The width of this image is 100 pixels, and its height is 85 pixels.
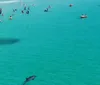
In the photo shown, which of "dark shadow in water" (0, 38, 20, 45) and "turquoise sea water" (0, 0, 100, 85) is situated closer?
"turquoise sea water" (0, 0, 100, 85)

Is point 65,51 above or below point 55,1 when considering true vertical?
below

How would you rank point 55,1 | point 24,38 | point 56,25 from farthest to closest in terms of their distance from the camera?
point 55,1 → point 56,25 → point 24,38

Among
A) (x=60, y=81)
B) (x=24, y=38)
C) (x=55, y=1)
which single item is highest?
(x=55, y=1)

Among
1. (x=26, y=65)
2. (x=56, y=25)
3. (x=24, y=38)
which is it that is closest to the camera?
(x=26, y=65)

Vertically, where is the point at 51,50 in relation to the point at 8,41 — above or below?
below

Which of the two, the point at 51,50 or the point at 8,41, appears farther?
the point at 8,41

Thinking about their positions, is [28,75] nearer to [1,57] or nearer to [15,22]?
[1,57]

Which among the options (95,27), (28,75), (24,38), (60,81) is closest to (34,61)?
(28,75)

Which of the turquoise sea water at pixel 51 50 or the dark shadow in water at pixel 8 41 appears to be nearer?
the turquoise sea water at pixel 51 50
